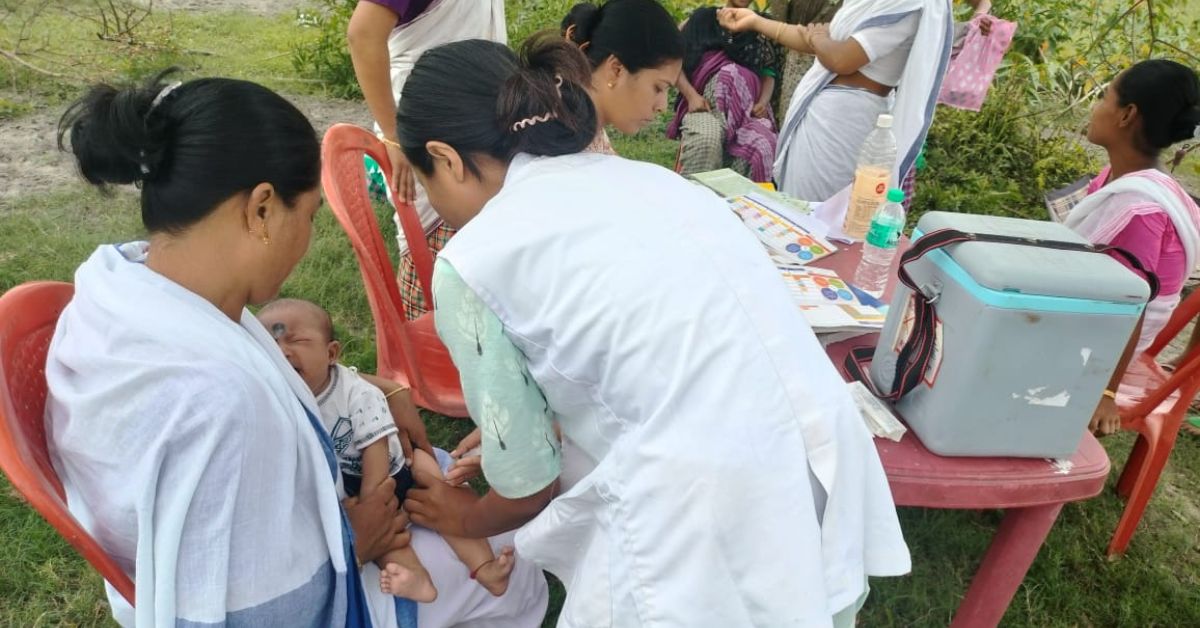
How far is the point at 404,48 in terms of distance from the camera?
257 centimetres

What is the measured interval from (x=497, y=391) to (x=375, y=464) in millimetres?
720

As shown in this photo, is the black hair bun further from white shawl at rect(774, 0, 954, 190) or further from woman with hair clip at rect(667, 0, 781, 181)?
woman with hair clip at rect(667, 0, 781, 181)

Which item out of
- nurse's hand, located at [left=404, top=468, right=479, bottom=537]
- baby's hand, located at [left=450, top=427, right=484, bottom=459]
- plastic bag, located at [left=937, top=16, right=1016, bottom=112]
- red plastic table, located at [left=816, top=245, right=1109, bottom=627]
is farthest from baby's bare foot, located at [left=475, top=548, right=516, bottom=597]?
plastic bag, located at [left=937, top=16, right=1016, bottom=112]

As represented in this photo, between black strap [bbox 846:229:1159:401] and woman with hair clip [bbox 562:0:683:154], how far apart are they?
115cm

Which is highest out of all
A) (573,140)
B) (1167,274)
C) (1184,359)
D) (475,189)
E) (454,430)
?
(573,140)

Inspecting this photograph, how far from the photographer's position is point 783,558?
106 cm

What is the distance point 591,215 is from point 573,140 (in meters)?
0.22

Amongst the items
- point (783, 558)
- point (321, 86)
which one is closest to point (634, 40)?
point (783, 558)

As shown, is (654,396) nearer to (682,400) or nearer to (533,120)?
(682,400)

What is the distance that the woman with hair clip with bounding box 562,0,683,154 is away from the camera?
2.35 metres

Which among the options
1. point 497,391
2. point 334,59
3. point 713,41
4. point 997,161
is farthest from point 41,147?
point 997,161

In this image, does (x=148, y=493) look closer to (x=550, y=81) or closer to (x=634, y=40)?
(x=550, y=81)

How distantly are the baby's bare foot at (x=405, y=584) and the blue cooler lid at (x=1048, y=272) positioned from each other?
46.0 inches

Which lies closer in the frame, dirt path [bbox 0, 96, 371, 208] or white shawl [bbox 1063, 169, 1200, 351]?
white shawl [bbox 1063, 169, 1200, 351]
